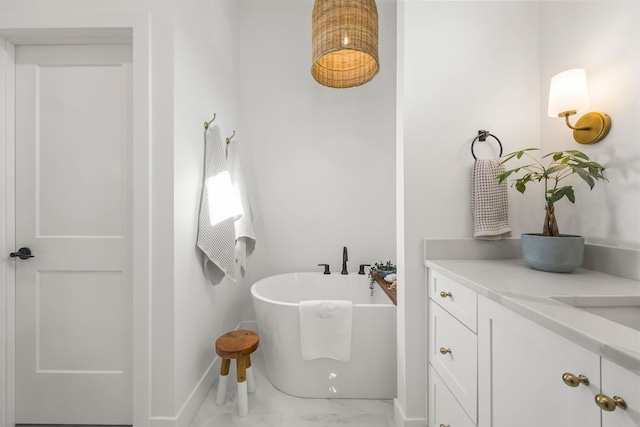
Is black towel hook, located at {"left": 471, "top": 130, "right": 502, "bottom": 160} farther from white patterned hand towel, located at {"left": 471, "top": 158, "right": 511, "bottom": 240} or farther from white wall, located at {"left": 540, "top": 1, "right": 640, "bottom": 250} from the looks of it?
white wall, located at {"left": 540, "top": 1, "right": 640, "bottom": 250}

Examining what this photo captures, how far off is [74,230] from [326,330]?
1494mm

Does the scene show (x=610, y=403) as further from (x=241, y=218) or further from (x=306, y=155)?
(x=306, y=155)

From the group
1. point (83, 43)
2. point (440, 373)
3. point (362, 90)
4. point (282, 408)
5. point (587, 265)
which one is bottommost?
point (282, 408)

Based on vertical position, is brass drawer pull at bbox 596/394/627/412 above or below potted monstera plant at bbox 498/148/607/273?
below

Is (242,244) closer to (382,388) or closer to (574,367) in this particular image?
(382,388)

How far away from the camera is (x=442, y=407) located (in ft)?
4.16

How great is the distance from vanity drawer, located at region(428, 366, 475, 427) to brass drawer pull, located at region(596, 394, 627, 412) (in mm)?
608

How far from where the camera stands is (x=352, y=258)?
8.84 ft

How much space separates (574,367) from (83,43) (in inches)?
93.4

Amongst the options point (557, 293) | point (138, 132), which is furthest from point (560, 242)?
point (138, 132)

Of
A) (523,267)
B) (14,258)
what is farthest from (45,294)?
(523,267)

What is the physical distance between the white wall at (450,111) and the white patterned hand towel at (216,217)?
1.06 m

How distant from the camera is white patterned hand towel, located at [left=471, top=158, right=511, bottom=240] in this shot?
1383mm

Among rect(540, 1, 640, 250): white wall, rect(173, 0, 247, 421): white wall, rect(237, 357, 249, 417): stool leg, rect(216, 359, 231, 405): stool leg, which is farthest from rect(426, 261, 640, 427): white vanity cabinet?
rect(173, 0, 247, 421): white wall
